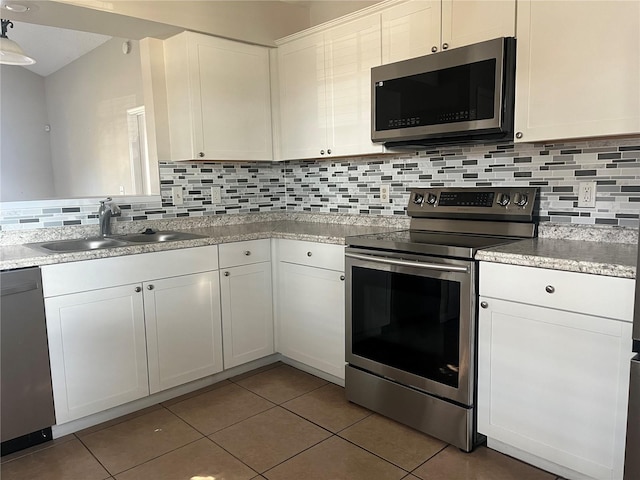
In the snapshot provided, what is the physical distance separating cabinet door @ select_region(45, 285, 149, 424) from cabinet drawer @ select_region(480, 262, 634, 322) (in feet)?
5.60

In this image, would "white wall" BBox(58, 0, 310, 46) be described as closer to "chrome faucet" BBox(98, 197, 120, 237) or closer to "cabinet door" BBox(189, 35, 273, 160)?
"cabinet door" BBox(189, 35, 273, 160)

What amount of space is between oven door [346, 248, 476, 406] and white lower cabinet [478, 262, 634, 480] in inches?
3.1

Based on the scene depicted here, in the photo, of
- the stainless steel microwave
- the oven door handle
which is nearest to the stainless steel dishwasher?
the oven door handle

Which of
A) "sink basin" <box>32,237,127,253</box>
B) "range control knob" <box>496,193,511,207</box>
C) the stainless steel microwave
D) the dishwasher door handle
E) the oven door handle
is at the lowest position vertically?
the dishwasher door handle

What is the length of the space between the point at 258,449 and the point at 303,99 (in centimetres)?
209

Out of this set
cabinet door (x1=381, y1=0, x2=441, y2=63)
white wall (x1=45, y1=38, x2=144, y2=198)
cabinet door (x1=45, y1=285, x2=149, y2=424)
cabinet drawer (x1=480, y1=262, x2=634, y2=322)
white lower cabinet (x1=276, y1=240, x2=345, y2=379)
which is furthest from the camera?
white wall (x1=45, y1=38, x2=144, y2=198)

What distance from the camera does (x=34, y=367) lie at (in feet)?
6.80

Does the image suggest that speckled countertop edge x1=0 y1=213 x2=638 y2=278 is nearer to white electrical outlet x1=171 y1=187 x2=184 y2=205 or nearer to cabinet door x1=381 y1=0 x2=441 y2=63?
white electrical outlet x1=171 y1=187 x2=184 y2=205

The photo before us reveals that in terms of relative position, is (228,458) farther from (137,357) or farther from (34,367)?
(34,367)

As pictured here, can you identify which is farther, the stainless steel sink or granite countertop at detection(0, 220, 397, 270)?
the stainless steel sink

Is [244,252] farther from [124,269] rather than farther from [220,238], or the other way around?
[124,269]

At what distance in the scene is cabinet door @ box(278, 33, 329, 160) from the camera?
9.52 ft

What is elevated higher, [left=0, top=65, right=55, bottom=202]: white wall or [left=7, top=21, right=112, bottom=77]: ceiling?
[left=7, top=21, right=112, bottom=77]: ceiling

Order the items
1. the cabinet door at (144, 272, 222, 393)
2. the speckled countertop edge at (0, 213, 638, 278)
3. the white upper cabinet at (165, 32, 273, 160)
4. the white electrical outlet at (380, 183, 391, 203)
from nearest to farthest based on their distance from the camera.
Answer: the speckled countertop edge at (0, 213, 638, 278) → the cabinet door at (144, 272, 222, 393) → the white upper cabinet at (165, 32, 273, 160) → the white electrical outlet at (380, 183, 391, 203)
